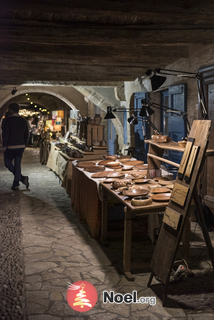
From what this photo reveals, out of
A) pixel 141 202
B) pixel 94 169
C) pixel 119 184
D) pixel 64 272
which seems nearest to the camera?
pixel 141 202

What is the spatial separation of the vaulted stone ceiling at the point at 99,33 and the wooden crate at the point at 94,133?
134 centimetres

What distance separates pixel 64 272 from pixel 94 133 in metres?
4.05

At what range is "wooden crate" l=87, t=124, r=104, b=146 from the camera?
24.2ft

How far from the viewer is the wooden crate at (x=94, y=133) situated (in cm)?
739

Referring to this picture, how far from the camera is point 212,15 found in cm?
405

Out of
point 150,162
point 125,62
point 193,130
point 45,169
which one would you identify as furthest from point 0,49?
point 45,169

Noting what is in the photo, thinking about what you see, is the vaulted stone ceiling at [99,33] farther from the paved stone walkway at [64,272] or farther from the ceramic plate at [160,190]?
the paved stone walkway at [64,272]

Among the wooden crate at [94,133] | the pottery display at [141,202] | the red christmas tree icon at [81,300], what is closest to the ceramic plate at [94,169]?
the wooden crate at [94,133]

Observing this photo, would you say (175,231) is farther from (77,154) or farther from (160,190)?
(77,154)

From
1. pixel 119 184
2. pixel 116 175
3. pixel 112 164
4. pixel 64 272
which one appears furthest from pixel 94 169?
pixel 64 272

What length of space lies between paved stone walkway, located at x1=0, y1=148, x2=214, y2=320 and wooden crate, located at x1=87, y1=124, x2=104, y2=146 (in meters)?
1.77

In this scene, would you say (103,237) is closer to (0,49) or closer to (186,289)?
(186,289)

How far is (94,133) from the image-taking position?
293 inches

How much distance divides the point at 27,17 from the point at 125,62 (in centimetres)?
344
